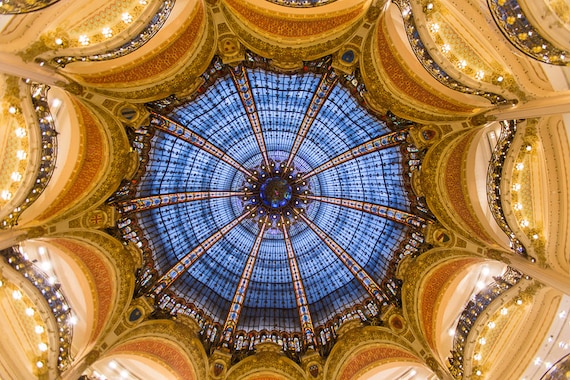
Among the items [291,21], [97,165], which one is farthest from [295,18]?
[97,165]

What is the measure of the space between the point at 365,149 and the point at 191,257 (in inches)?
481

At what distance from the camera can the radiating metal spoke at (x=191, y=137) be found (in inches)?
748

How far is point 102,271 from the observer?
18.2m

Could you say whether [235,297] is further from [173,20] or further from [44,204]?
[173,20]

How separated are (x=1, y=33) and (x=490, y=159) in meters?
18.7

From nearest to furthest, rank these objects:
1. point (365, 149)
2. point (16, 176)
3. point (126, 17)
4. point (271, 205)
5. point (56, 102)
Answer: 1. point (16, 176)
2. point (126, 17)
3. point (56, 102)
4. point (365, 149)
5. point (271, 205)

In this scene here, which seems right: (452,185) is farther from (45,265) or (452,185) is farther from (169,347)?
(45,265)

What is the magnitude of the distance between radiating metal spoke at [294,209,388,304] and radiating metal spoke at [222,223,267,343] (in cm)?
319

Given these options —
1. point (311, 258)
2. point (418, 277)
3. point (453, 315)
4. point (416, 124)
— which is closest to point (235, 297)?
point (311, 258)

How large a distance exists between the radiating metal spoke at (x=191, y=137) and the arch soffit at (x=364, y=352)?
37.9ft

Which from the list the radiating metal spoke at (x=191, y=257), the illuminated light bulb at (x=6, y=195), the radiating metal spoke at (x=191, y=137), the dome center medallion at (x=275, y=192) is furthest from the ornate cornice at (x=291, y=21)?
the radiating metal spoke at (x=191, y=257)

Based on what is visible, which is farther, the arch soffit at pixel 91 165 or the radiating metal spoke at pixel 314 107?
the radiating metal spoke at pixel 314 107

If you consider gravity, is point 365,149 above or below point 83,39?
above

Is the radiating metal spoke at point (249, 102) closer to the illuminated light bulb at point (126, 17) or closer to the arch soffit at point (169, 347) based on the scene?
the illuminated light bulb at point (126, 17)
